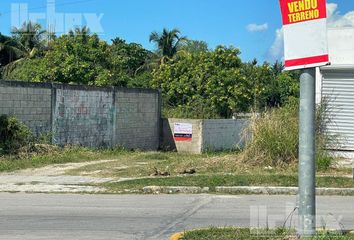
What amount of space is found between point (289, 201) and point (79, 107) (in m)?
13.0

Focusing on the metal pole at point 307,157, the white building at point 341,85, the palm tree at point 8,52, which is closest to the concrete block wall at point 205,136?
the white building at point 341,85

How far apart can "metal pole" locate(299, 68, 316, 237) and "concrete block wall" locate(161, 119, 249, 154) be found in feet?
65.7

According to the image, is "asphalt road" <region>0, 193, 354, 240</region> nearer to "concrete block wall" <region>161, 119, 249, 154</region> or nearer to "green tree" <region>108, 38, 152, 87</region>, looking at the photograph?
"concrete block wall" <region>161, 119, 249, 154</region>

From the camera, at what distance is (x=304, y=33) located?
6008 millimetres

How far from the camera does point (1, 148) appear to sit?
18.2 meters

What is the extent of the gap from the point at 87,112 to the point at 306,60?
58.2 ft

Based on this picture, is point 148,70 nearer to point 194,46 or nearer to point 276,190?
point 194,46

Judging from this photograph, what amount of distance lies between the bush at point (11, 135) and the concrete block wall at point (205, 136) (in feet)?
33.7

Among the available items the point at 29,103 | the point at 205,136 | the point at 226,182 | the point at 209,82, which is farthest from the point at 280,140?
the point at 209,82

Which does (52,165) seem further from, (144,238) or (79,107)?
(144,238)

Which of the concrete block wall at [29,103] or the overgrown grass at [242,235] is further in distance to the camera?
the concrete block wall at [29,103]

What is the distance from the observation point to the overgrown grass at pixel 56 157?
1722 cm

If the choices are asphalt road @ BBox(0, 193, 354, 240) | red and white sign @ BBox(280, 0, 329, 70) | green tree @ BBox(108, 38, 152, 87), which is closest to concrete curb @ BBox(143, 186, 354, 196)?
asphalt road @ BBox(0, 193, 354, 240)

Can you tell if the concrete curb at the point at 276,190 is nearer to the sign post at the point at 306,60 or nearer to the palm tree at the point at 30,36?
the sign post at the point at 306,60
